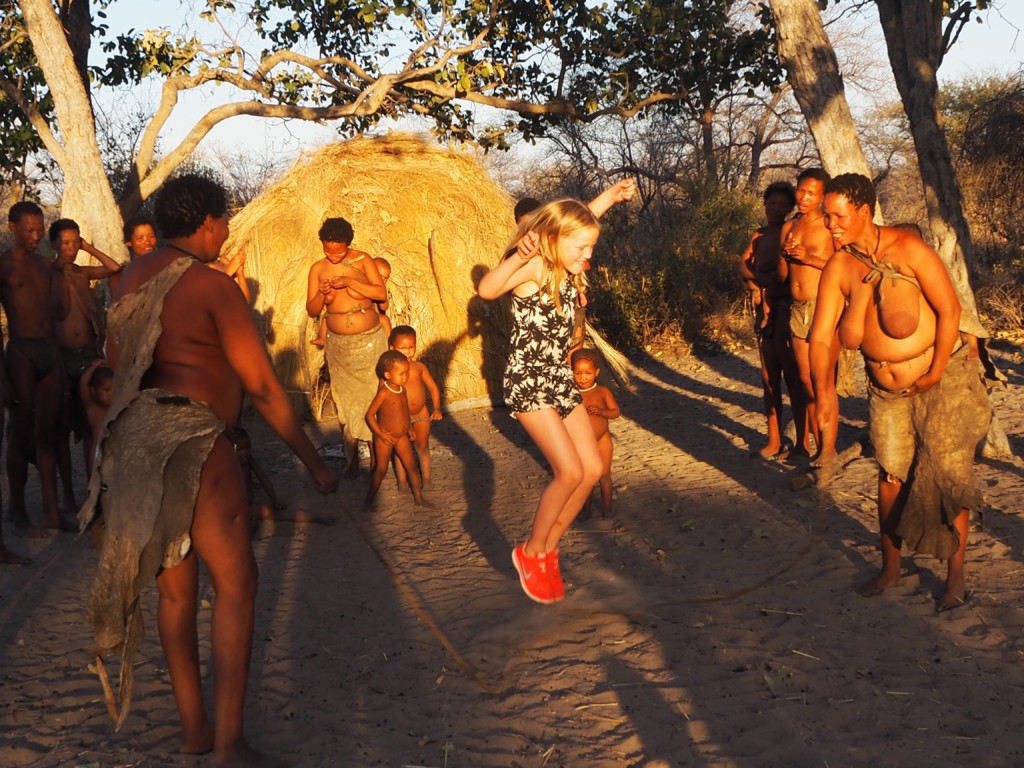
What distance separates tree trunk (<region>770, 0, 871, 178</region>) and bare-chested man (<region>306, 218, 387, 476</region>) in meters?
3.65

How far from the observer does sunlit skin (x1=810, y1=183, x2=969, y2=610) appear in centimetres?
425

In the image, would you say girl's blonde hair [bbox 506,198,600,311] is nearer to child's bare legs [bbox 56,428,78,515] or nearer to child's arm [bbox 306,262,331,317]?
child's arm [bbox 306,262,331,317]

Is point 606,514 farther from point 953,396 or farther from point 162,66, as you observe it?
point 162,66

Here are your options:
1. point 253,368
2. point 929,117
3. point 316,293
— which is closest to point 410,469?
point 316,293

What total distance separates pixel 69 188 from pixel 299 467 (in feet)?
15.0

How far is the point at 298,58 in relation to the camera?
500 inches

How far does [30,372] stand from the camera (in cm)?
643

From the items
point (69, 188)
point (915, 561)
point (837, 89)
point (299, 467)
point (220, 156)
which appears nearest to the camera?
point (915, 561)

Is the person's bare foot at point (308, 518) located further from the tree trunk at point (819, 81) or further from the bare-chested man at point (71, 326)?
the tree trunk at point (819, 81)

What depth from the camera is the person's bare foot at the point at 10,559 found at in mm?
5734

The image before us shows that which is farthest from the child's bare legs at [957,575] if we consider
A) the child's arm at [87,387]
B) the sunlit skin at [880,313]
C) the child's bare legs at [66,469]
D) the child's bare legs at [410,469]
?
the child's bare legs at [66,469]

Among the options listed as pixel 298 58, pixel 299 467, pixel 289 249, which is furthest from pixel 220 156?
pixel 299 467

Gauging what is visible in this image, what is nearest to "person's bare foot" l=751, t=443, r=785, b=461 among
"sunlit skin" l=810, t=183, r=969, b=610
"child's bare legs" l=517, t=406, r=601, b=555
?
"sunlit skin" l=810, t=183, r=969, b=610

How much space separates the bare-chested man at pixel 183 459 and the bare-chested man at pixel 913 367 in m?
2.52
